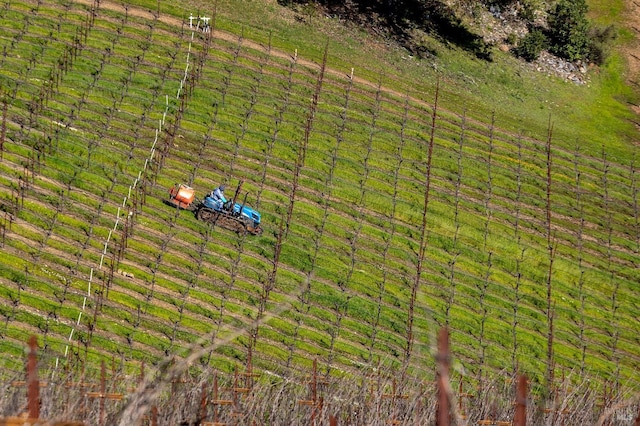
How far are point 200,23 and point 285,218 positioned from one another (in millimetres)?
13421

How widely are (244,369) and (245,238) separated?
6098 millimetres

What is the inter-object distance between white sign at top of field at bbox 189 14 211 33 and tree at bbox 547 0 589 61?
18381mm

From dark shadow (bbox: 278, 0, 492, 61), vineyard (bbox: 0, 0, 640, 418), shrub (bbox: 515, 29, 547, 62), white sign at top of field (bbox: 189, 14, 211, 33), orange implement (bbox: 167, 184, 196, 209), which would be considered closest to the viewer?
vineyard (bbox: 0, 0, 640, 418)

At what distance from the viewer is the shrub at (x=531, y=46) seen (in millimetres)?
53344

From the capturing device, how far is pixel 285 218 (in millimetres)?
38188

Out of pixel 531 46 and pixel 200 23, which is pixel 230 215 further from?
pixel 531 46

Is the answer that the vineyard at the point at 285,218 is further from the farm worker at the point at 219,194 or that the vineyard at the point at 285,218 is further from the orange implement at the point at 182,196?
the farm worker at the point at 219,194

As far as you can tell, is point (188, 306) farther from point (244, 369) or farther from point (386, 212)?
point (386, 212)

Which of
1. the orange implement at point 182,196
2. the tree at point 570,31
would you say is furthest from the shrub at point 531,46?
the orange implement at point 182,196

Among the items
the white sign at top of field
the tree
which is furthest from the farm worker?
the tree

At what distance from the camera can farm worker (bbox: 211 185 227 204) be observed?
36.0m

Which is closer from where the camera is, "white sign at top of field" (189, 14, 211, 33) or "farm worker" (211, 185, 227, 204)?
"farm worker" (211, 185, 227, 204)

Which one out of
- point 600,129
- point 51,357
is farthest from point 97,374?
point 600,129

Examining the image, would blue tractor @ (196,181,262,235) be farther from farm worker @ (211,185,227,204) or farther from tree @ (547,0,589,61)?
tree @ (547,0,589,61)
